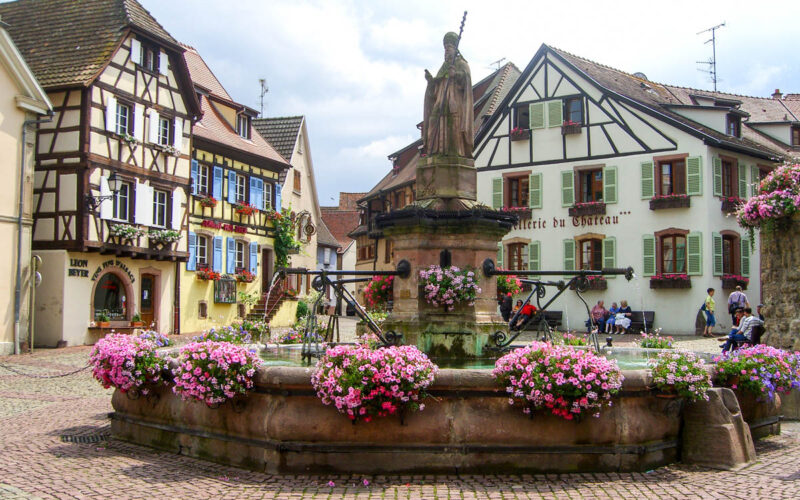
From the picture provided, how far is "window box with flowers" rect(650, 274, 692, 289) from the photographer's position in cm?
2930

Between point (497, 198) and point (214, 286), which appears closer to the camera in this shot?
point (214, 286)

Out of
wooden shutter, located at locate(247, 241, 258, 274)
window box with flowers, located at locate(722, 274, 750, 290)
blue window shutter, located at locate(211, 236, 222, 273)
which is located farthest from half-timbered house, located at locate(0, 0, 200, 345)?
window box with flowers, located at locate(722, 274, 750, 290)

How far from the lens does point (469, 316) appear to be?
385 inches

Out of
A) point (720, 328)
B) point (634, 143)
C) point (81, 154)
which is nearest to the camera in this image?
point (81, 154)

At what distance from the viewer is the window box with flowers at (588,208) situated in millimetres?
31875

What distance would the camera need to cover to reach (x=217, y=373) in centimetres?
711

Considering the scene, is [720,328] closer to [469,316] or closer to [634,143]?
[634,143]

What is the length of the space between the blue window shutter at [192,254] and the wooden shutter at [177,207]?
1.65 m

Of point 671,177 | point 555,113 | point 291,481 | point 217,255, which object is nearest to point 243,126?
point 217,255

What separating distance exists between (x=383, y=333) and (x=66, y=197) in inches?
704

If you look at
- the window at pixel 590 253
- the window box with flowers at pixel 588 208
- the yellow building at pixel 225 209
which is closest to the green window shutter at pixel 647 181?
the window box with flowers at pixel 588 208

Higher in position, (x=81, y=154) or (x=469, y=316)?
(x=81, y=154)

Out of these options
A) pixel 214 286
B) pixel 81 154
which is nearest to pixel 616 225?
pixel 214 286

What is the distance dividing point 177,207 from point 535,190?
14.5 m
